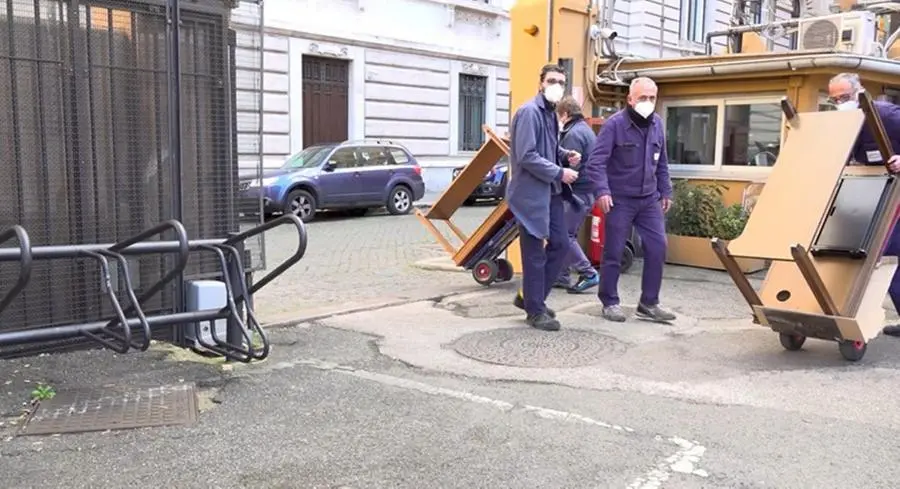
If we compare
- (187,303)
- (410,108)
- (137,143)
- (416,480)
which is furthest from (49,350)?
(410,108)

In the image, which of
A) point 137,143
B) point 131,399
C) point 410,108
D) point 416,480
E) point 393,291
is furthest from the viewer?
point 410,108

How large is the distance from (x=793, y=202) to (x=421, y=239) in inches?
303

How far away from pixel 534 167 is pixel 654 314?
5.02 feet

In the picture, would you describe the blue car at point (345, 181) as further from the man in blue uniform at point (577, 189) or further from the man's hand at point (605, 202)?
the man's hand at point (605, 202)

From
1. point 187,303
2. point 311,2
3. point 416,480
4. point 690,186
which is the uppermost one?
point 311,2

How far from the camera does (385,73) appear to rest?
69.0ft

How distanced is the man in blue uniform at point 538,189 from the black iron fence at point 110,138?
1.94 m

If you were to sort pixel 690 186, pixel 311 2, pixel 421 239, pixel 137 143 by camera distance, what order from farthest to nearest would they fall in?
pixel 311 2 < pixel 421 239 < pixel 690 186 < pixel 137 143

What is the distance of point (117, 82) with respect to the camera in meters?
4.93

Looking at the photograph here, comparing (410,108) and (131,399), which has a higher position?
(410,108)

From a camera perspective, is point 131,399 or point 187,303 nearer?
point 131,399

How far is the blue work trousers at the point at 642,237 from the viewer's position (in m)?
6.30

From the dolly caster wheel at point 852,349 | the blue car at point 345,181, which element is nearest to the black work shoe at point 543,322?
the dolly caster wheel at point 852,349

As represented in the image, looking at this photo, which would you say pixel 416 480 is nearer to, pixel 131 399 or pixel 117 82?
pixel 131 399
